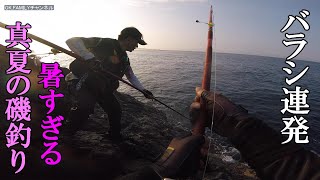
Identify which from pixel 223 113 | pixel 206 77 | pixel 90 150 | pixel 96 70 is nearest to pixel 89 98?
pixel 96 70

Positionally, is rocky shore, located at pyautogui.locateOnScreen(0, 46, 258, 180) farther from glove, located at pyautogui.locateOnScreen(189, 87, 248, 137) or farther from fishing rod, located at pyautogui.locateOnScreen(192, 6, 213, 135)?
glove, located at pyautogui.locateOnScreen(189, 87, 248, 137)

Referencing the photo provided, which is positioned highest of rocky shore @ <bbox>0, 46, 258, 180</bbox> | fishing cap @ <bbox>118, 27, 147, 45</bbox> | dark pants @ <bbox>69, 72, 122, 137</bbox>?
fishing cap @ <bbox>118, 27, 147, 45</bbox>

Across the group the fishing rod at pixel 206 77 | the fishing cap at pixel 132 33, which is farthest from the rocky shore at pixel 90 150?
the fishing cap at pixel 132 33

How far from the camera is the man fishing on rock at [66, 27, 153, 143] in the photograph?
5.27 meters

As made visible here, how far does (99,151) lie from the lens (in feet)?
18.4

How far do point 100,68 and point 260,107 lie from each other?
2049cm

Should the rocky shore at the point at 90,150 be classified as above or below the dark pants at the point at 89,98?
below

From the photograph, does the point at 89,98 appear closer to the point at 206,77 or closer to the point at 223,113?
the point at 206,77

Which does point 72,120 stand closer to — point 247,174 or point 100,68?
point 100,68

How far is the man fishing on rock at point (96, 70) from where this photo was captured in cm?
527

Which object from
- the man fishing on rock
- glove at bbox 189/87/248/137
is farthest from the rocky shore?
glove at bbox 189/87/248/137

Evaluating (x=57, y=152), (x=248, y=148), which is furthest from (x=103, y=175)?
(x=248, y=148)

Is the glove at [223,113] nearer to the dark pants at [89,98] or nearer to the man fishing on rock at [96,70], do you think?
the man fishing on rock at [96,70]

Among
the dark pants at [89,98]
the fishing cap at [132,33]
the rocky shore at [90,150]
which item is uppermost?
the fishing cap at [132,33]
